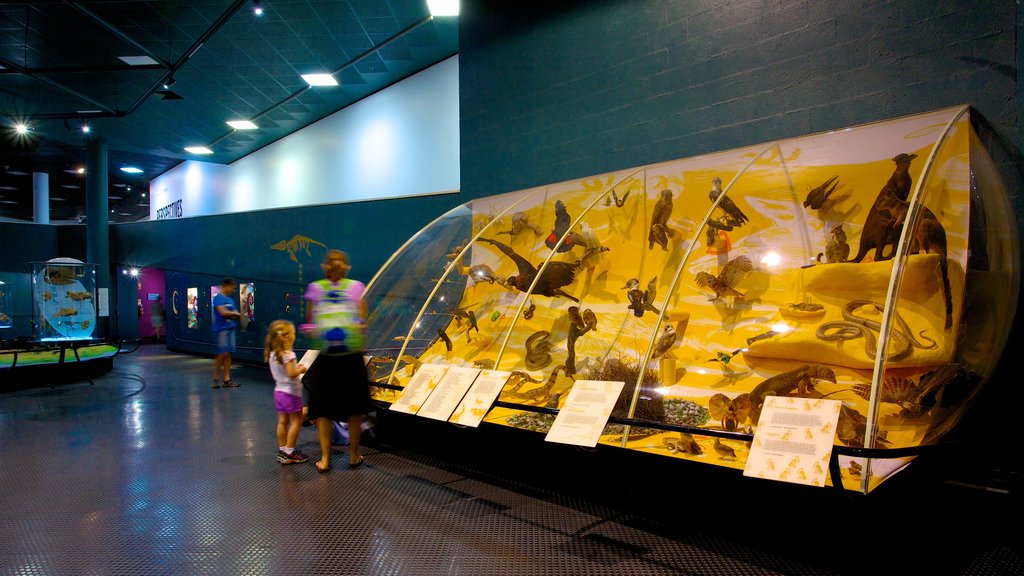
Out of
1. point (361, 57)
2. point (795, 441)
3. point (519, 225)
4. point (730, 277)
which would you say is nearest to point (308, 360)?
point (519, 225)

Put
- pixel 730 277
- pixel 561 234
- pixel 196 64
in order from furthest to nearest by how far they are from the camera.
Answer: pixel 196 64 < pixel 561 234 < pixel 730 277

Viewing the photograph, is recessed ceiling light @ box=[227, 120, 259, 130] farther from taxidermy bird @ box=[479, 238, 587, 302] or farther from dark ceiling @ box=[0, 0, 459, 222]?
taxidermy bird @ box=[479, 238, 587, 302]

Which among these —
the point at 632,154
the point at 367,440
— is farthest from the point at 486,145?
the point at 367,440

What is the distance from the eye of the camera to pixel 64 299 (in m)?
10.4

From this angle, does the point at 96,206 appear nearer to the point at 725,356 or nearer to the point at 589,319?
the point at 589,319

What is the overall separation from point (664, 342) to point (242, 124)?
10.9m

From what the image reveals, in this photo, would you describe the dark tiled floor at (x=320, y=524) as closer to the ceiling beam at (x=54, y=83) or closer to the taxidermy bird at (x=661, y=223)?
the taxidermy bird at (x=661, y=223)

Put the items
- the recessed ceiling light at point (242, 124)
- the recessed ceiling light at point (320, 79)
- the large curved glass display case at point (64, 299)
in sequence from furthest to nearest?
1. the recessed ceiling light at point (242, 124)
2. the large curved glass display case at point (64, 299)
3. the recessed ceiling light at point (320, 79)

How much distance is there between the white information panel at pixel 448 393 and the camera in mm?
3377

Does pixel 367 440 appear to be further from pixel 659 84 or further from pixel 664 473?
pixel 659 84

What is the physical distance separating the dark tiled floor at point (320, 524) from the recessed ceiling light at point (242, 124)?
781cm

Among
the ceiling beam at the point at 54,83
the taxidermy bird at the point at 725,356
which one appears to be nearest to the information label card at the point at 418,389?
the taxidermy bird at the point at 725,356

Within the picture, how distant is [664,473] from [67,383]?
32.2ft

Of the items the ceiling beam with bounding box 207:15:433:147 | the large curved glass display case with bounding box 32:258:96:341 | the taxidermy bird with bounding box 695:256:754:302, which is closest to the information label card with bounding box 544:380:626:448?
the taxidermy bird with bounding box 695:256:754:302
